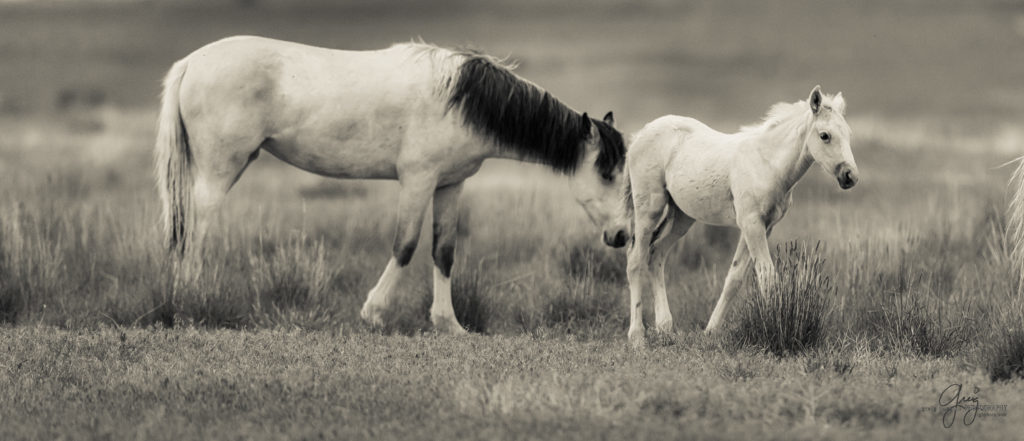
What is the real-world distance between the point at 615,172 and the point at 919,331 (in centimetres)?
295

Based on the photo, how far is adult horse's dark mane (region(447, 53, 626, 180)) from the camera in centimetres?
990

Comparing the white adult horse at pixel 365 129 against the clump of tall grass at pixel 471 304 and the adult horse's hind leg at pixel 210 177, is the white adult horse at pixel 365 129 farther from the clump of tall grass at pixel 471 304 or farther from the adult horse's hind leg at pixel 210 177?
the clump of tall grass at pixel 471 304

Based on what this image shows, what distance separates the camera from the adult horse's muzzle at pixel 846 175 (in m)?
7.48

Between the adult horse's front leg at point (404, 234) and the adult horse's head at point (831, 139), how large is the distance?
338cm

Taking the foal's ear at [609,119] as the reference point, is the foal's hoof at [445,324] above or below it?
below

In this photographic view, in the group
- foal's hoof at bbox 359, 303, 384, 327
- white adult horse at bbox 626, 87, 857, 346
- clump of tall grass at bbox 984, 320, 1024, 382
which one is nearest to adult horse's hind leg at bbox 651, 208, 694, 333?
white adult horse at bbox 626, 87, 857, 346

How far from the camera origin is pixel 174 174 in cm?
981

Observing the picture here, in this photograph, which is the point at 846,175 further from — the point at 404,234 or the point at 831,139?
the point at 404,234

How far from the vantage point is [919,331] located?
821cm

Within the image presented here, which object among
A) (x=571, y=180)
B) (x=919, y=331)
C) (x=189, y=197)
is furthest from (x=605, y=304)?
(x=189, y=197)

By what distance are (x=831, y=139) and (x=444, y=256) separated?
3.63 meters

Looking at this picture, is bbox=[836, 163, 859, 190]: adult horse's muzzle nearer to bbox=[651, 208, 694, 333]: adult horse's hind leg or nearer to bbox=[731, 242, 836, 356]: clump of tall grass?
bbox=[731, 242, 836, 356]: clump of tall grass

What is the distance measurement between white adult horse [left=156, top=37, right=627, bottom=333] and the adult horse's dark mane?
1 cm

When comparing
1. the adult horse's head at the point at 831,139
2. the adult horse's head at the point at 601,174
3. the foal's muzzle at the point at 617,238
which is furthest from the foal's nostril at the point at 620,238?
the adult horse's head at the point at 831,139
